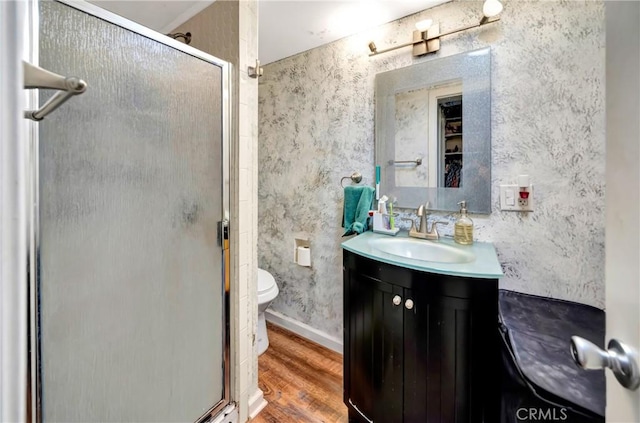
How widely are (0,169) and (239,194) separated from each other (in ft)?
3.08

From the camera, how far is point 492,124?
1296 millimetres

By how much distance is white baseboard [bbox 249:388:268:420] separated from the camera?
1.32 metres

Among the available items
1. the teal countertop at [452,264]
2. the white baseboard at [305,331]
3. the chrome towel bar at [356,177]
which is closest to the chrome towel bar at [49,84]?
the teal countertop at [452,264]

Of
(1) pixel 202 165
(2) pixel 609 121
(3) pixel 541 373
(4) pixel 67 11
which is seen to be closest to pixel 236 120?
(1) pixel 202 165

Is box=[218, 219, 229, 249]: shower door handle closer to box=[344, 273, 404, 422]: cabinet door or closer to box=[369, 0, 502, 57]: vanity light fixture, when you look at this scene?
box=[344, 273, 404, 422]: cabinet door

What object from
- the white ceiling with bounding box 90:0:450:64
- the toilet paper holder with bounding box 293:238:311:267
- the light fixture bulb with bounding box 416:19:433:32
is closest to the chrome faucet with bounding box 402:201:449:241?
the toilet paper holder with bounding box 293:238:311:267

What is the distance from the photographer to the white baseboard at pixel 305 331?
185cm

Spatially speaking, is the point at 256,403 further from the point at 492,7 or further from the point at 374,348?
the point at 492,7

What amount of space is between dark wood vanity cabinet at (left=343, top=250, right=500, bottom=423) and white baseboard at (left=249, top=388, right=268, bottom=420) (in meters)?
0.51

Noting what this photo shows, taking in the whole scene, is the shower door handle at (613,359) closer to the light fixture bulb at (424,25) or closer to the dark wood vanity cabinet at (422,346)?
the dark wood vanity cabinet at (422,346)

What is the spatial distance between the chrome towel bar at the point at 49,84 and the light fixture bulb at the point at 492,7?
158cm

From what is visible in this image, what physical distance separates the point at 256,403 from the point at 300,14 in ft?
7.01

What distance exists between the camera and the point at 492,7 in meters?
1.21

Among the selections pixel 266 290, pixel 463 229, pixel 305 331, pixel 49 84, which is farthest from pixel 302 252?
pixel 49 84
